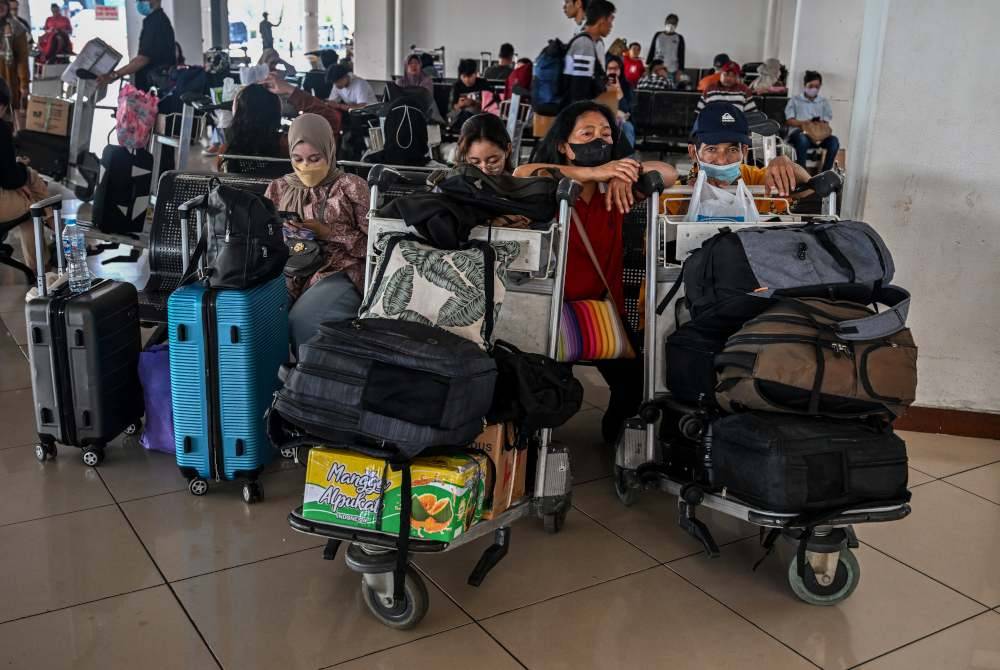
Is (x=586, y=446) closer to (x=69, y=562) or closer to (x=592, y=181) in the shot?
(x=592, y=181)

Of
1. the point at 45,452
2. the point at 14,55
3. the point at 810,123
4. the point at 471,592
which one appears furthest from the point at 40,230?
the point at 14,55

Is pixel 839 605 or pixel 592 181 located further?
pixel 592 181

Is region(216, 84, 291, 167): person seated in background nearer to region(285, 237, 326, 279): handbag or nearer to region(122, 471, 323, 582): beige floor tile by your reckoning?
region(285, 237, 326, 279): handbag

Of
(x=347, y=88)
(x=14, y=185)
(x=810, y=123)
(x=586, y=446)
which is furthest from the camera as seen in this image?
(x=810, y=123)

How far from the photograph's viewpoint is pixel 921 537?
3.09 meters

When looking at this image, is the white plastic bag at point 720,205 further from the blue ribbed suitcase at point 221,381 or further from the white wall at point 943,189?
the blue ribbed suitcase at point 221,381

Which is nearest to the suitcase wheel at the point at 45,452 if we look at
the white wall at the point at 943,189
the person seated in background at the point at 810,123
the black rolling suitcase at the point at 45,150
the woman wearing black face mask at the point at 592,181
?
the woman wearing black face mask at the point at 592,181

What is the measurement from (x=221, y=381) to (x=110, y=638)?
917mm

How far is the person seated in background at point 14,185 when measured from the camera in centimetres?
537

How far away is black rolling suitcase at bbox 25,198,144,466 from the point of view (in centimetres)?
324

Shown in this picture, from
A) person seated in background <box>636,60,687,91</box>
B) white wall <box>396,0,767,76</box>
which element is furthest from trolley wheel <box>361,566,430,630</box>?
white wall <box>396,0,767,76</box>

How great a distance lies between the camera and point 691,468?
9.68ft

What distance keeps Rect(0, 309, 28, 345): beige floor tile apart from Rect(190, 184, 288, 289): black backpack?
2083 mm

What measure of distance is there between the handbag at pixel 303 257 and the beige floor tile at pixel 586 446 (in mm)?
1120
